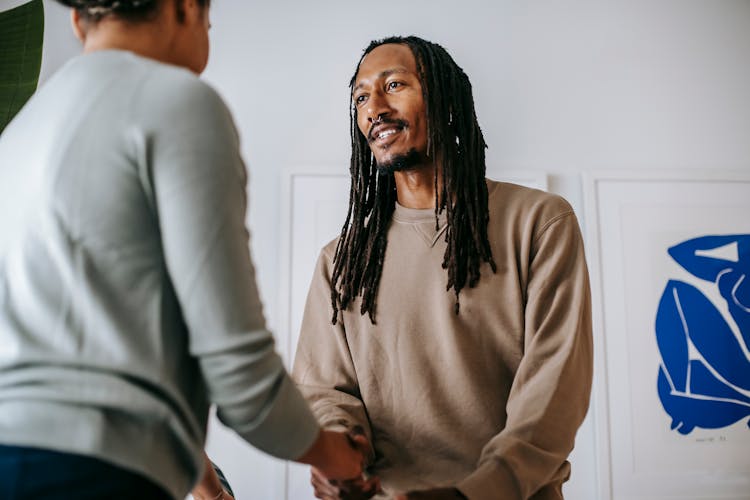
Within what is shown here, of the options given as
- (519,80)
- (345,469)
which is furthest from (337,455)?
(519,80)

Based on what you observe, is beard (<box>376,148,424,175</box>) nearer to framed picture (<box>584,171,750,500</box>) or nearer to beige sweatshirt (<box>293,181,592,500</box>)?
beige sweatshirt (<box>293,181,592,500</box>)

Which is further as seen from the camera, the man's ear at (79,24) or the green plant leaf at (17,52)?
the green plant leaf at (17,52)

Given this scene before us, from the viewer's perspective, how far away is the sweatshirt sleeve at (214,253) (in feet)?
2.11

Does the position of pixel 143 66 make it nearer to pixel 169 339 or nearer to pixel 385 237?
pixel 169 339

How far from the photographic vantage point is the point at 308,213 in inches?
90.9

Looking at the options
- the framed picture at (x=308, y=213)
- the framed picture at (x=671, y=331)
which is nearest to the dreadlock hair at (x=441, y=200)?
the framed picture at (x=308, y=213)

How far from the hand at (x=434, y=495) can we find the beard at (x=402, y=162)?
2.10 feet

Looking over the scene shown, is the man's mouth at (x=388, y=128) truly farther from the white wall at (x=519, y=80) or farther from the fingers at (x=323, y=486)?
the white wall at (x=519, y=80)

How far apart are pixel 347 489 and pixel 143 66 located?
716 millimetres

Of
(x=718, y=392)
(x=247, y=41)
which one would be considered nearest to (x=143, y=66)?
(x=247, y=41)

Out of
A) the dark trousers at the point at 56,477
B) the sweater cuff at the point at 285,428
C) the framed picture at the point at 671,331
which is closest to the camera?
the dark trousers at the point at 56,477

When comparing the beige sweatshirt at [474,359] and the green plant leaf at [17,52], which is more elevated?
the green plant leaf at [17,52]

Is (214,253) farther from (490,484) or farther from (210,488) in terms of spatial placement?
(210,488)

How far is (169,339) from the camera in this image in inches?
25.8
